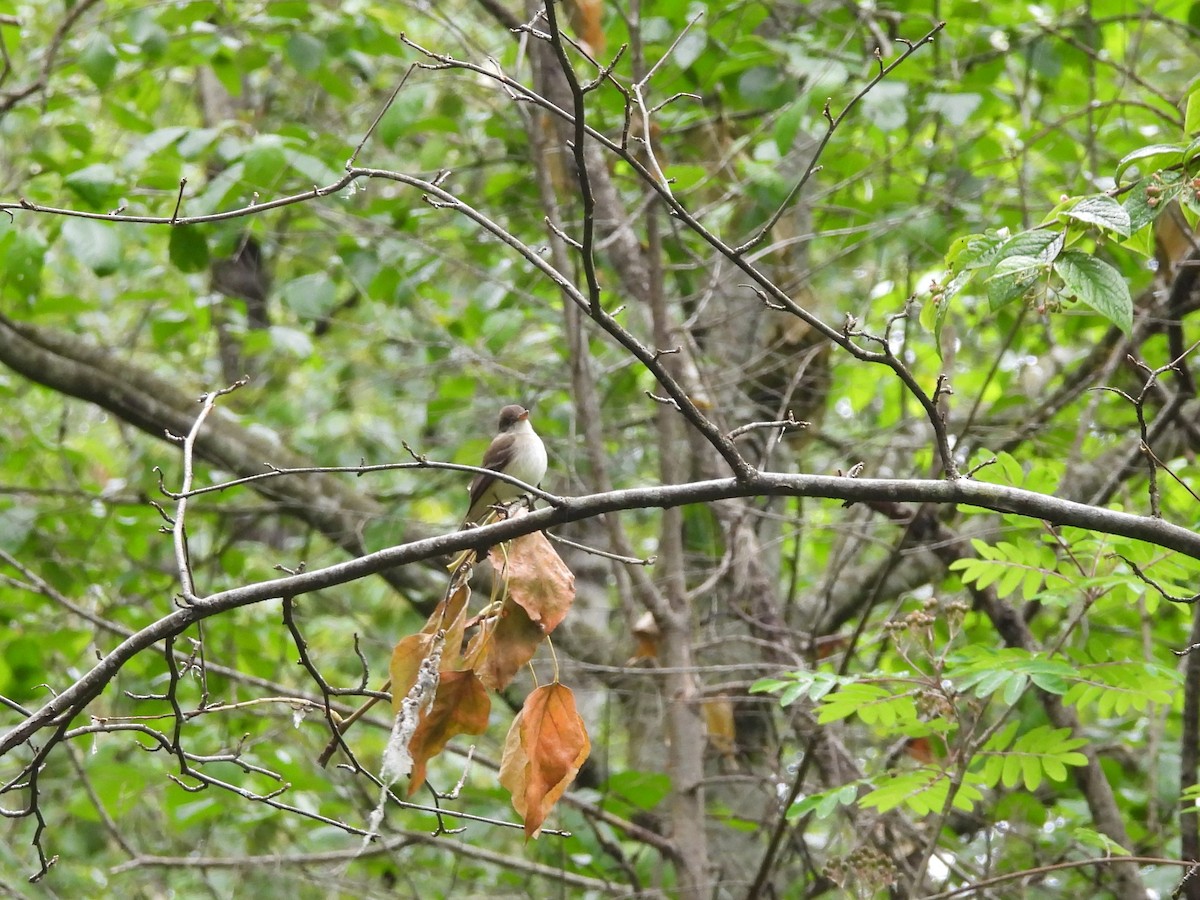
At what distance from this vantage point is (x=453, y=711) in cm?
238

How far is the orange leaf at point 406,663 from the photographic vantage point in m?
2.33

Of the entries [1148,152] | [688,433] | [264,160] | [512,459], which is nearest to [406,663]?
[1148,152]

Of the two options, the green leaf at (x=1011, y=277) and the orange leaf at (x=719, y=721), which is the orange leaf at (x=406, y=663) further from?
the orange leaf at (x=719, y=721)

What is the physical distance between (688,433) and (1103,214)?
280 cm

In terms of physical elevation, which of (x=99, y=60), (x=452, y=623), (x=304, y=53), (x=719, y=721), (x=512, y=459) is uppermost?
(x=304, y=53)

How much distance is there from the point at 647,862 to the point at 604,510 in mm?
3638

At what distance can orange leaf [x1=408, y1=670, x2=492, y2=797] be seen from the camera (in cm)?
237

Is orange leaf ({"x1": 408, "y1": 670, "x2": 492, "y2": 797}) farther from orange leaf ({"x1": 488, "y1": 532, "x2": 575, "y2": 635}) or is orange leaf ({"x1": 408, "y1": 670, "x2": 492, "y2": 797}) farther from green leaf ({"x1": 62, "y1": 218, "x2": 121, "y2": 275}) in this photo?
green leaf ({"x1": 62, "y1": 218, "x2": 121, "y2": 275})

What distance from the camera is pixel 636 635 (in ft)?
15.4

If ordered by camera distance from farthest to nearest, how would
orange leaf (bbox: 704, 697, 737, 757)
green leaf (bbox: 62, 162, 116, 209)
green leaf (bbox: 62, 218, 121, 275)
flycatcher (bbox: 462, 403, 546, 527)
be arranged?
1. orange leaf (bbox: 704, 697, 737, 757)
2. green leaf (bbox: 62, 218, 121, 275)
3. green leaf (bbox: 62, 162, 116, 209)
4. flycatcher (bbox: 462, 403, 546, 527)

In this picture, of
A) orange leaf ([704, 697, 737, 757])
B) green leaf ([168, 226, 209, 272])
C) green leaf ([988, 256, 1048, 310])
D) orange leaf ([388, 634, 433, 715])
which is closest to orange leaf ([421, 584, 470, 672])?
orange leaf ([388, 634, 433, 715])

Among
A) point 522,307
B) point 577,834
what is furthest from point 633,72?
point 577,834

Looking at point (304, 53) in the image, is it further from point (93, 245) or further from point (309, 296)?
point (93, 245)

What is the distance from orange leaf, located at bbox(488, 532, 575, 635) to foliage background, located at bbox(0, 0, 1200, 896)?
122 cm
